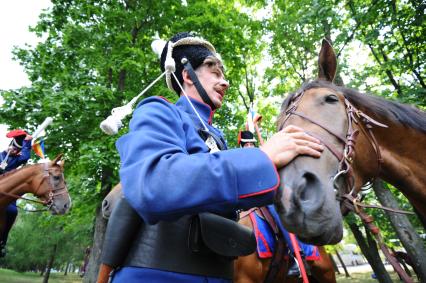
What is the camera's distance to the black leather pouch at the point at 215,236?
1530 millimetres

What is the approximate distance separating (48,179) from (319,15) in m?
7.86

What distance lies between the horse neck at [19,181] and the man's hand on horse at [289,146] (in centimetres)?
703

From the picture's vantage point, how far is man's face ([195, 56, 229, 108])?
7.57 ft

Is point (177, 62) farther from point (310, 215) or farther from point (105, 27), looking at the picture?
point (105, 27)

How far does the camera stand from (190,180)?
1.19 m

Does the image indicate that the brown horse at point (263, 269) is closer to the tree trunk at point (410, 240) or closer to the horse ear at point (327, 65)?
the horse ear at point (327, 65)

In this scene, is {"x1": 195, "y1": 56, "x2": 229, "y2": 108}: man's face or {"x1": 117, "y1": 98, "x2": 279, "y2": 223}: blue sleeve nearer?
{"x1": 117, "y1": 98, "x2": 279, "y2": 223}: blue sleeve

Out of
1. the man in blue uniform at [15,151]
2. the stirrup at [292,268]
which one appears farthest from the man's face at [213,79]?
the man in blue uniform at [15,151]

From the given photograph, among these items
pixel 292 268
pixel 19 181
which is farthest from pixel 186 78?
pixel 19 181

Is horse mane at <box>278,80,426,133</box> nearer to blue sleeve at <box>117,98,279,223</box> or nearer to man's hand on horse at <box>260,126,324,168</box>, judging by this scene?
man's hand on horse at <box>260,126,324,168</box>

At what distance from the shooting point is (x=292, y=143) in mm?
1497

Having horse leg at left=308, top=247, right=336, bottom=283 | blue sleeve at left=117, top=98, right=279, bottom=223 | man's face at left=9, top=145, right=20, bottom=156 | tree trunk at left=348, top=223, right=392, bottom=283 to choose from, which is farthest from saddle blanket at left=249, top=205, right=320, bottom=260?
tree trunk at left=348, top=223, right=392, bottom=283

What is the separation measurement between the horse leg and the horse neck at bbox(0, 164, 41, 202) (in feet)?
20.0

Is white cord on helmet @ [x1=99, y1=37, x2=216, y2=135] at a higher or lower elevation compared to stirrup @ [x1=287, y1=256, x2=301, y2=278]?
higher
